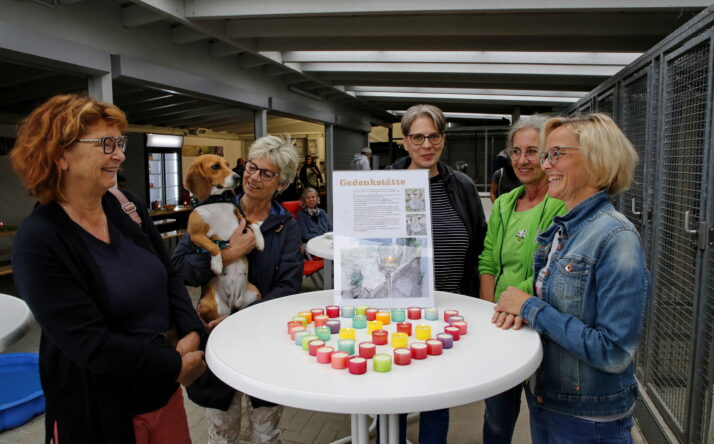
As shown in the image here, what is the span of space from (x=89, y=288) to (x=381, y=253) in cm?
94

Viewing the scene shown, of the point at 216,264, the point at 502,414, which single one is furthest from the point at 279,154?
the point at 502,414

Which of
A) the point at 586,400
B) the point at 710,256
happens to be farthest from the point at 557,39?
the point at 586,400

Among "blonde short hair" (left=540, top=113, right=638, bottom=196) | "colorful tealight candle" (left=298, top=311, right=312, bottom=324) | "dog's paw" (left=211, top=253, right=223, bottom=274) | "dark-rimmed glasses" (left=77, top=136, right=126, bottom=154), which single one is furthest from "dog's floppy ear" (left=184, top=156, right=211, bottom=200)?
"blonde short hair" (left=540, top=113, right=638, bottom=196)

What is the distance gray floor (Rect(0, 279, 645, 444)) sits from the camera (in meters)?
2.79

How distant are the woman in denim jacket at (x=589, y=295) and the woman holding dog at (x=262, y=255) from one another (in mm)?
1061

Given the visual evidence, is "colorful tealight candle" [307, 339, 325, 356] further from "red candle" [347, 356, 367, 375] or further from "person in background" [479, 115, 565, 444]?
"person in background" [479, 115, 565, 444]

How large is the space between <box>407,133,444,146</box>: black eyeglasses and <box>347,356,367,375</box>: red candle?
1171mm

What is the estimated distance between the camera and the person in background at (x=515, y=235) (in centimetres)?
190

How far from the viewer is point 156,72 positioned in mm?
4684

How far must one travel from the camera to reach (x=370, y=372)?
126 cm

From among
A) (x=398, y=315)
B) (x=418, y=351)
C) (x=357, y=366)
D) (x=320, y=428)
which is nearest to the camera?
(x=357, y=366)

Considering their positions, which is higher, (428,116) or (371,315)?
(428,116)

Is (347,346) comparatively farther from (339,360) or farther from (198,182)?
(198,182)

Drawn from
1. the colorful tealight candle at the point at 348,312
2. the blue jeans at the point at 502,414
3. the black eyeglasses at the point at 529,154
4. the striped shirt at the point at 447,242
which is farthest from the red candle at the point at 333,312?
the black eyeglasses at the point at 529,154
